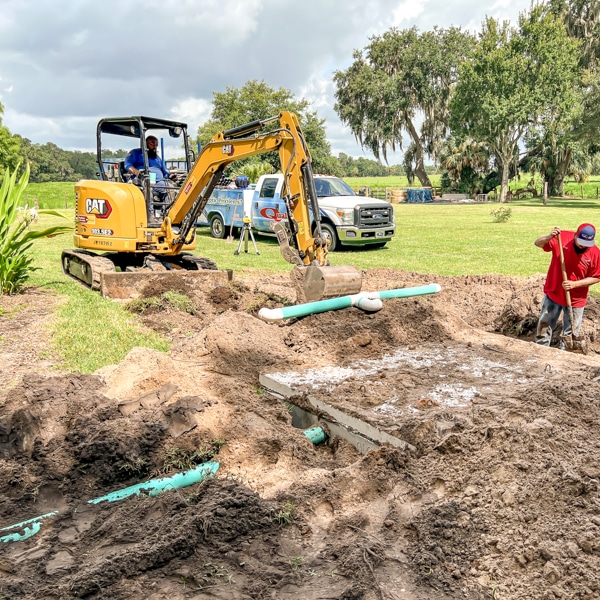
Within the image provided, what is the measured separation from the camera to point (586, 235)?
6699 mm

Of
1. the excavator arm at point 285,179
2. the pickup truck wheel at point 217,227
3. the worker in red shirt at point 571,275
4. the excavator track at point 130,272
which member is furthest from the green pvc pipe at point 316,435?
the pickup truck wheel at point 217,227

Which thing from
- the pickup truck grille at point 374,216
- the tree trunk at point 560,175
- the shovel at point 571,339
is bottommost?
the shovel at point 571,339

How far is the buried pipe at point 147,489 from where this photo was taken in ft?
10.7

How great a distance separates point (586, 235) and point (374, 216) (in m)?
9.86

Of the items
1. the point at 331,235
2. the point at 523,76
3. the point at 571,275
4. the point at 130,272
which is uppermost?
the point at 523,76

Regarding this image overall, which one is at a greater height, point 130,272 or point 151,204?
point 151,204

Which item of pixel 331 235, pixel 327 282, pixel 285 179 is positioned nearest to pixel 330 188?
pixel 331 235

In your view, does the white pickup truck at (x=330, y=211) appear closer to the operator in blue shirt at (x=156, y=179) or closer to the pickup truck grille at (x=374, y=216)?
the pickup truck grille at (x=374, y=216)

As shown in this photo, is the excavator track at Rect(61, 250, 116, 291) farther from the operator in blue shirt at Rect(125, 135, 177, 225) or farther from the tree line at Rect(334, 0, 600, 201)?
the tree line at Rect(334, 0, 600, 201)

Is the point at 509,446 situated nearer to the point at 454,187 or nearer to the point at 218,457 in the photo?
the point at 218,457

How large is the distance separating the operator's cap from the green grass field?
3731 mm

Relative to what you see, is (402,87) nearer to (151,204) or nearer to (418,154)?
(418,154)

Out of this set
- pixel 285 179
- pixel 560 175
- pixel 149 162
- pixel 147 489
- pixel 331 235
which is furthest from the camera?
pixel 560 175

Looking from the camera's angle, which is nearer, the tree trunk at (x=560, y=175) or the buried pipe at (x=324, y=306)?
the buried pipe at (x=324, y=306)
